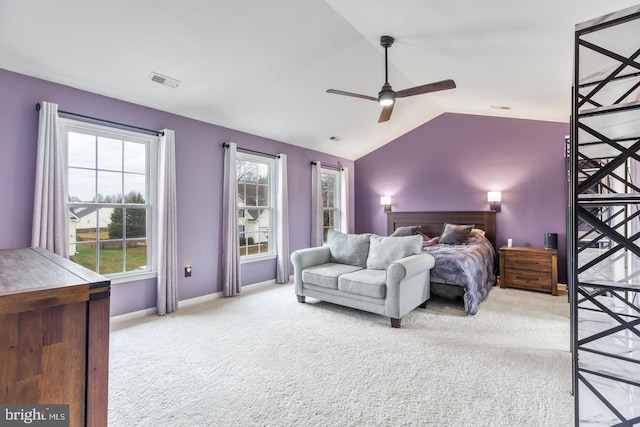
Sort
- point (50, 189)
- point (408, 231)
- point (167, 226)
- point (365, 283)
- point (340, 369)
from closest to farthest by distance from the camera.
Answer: point (340, 369) → point (50, 189) → point (365, 283) → point (167, 226) → point (408, 231)

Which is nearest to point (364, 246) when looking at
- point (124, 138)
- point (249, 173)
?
point (249, 173)

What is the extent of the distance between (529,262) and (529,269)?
0.10 meters

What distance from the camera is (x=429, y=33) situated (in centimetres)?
279

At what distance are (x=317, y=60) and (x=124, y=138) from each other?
237 cm

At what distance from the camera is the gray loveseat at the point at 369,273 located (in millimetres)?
3197

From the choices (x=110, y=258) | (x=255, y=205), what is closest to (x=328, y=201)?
(x=255, y=205)

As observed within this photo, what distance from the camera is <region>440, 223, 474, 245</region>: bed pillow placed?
4965 millimetres

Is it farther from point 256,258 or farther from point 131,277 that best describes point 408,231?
point 131,277

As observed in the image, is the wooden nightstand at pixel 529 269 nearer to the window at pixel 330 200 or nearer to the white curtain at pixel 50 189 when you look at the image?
the window at pixel 330 200

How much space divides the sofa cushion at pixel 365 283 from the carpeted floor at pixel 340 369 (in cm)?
32

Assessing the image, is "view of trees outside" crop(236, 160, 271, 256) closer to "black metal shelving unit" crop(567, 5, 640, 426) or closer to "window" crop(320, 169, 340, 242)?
"window" crop(320, 169, 340, 242)

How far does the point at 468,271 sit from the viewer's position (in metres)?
3.68

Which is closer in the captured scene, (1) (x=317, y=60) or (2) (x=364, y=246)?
(1) (x=317, y=60)

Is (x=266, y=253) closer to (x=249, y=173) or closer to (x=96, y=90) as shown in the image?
(x=249, y=173)
